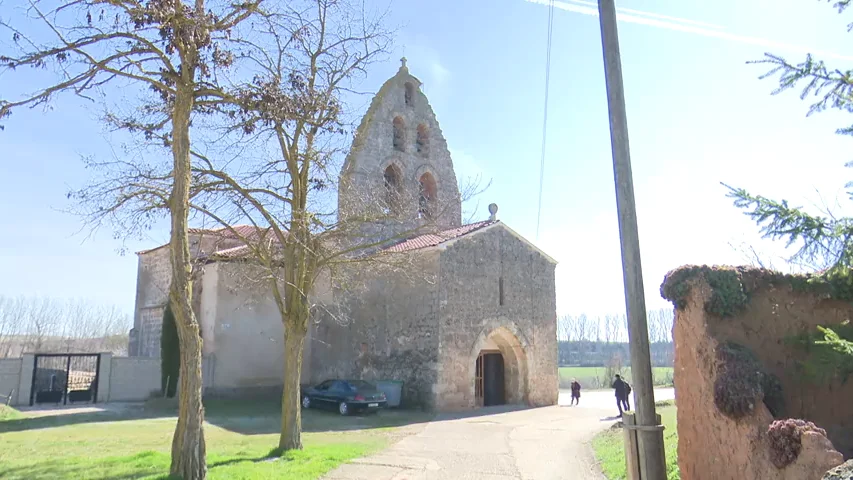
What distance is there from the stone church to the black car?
1.78m

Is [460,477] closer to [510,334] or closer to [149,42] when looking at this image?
[149,42]

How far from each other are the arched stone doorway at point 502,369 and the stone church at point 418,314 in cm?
5

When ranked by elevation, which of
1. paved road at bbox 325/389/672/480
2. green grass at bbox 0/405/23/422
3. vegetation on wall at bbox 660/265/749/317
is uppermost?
vegetation on wall at bbox 660/265/749/317

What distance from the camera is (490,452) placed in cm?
1324

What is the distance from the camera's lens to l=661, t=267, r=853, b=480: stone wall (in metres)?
6.66

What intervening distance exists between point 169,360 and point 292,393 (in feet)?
42.3

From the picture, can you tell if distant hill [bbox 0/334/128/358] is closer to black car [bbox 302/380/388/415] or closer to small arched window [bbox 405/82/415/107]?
black car [bbox 302/380/388/415]

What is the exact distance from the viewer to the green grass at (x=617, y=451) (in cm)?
974

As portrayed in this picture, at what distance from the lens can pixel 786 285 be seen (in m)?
7.89

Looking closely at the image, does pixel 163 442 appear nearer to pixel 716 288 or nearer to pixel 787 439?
pixel 716 288

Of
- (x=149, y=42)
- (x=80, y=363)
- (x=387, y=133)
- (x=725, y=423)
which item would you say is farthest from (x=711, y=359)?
(x=80, y=363)

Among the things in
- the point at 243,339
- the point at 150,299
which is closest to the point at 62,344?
the point at 150,299

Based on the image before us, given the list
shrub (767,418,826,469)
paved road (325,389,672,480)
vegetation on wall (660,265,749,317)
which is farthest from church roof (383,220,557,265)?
shrub (767,418,826,469)

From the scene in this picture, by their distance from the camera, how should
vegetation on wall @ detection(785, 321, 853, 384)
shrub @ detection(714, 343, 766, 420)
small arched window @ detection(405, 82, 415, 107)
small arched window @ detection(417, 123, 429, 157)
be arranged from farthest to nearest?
1. small arched window @ detection(405, 82, 415, 107)
2. small arched window @ detection(417, 123, 429, 157)
3. vegetation on wall @ detection(785, 321, 853, 384)
4. shrub @ detection(714, 343, 766, 420)
